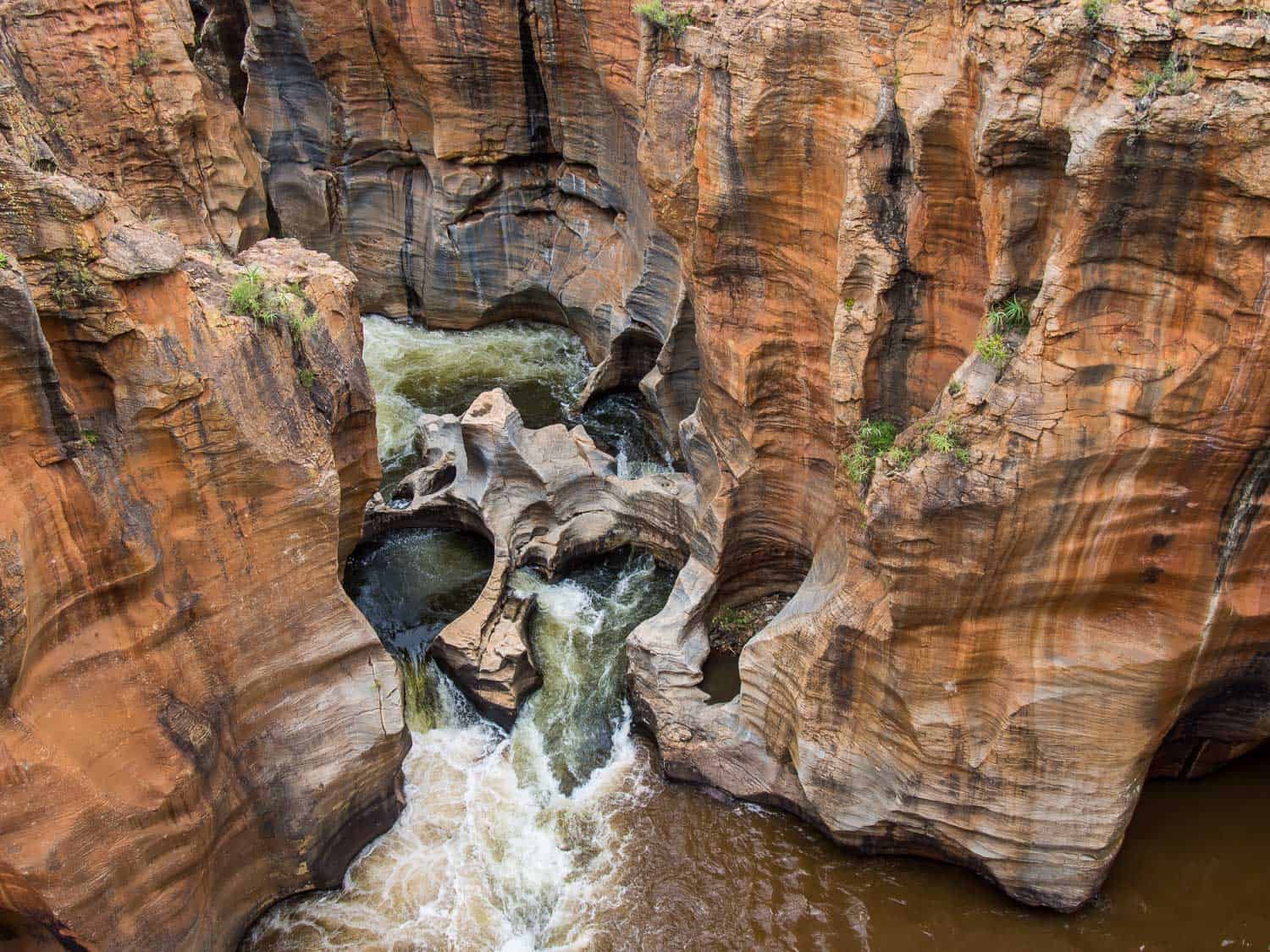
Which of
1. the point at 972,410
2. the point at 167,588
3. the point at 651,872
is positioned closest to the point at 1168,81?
the point at 972,410

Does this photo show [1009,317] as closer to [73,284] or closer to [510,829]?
[510,829]

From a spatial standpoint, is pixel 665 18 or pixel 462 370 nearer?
pixel 665 18

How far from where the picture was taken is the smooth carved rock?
14.2 metres

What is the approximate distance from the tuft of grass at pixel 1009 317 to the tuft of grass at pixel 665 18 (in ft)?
19.4

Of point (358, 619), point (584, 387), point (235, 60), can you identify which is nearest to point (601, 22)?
point (584, 387)

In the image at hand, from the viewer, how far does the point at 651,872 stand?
10664mm

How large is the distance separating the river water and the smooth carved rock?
195cm

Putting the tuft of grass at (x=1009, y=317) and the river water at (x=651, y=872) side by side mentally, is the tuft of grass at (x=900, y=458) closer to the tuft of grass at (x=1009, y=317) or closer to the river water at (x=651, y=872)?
the tuft of grass at (x=1009, y=317)

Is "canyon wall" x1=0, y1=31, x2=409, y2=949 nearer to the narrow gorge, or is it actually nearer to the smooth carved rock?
the narrow gorge

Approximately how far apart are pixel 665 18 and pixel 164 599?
8.82 meters

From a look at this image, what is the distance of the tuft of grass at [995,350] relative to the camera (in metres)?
8.34

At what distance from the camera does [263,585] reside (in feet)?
31.7

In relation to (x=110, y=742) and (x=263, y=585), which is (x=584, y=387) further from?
(x=110, y=742)

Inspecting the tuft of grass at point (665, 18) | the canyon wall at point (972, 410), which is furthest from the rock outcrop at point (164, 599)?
the tuft of grass at point (665, 18)
